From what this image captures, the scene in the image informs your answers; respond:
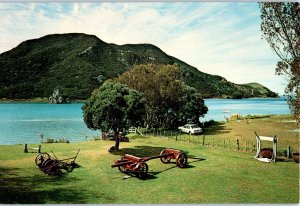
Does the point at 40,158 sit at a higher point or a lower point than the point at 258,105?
lower

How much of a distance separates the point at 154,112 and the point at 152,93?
1.82 metres

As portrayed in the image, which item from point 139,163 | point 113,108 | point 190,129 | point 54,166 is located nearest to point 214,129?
point 190,129

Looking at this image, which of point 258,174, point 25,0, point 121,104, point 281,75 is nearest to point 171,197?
point 258,174

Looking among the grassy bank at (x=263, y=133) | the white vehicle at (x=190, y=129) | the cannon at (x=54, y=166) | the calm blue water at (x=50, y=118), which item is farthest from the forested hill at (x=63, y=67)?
the white vehicle at (x=190, y=129)

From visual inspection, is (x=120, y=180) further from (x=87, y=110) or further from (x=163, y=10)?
(x=163, y=10)

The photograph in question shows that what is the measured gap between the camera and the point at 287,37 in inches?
554

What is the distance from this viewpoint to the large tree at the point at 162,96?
25.1 m

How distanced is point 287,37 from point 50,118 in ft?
42.8

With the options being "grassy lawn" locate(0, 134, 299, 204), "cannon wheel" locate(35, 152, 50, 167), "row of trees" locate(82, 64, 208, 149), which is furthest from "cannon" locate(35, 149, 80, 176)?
"row of trees" locate(82, 64, 208, 149)

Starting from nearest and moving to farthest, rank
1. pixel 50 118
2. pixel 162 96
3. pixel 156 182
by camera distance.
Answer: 1. pixel 156 182
2. pixel 50 118
3. pixel 162 96

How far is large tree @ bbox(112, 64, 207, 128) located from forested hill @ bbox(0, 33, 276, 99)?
24.1ft

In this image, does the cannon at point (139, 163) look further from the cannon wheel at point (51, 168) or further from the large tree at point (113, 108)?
the large tree at point (113, 108)

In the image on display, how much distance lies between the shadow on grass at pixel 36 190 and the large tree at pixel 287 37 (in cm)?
993

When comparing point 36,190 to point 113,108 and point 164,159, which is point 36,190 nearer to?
point 113,108
